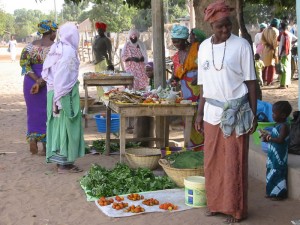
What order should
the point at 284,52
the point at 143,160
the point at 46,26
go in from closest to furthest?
the point at 143,160 → the point at 46,26 → the point at 284,52

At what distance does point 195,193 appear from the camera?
5223 millimetres

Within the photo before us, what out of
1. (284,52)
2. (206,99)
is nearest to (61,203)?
(206,99)

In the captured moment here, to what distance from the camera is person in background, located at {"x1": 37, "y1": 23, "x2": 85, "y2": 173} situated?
6551 mm

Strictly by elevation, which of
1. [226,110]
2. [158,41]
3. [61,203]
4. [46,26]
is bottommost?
[61,203]

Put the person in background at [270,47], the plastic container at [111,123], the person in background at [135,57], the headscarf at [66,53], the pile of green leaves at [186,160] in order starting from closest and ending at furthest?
the pile of green leaves at [186,160], the headscarf at [66,53], the plastic container at [111,123], the person in background at [135,57], the person in background at [270,47]

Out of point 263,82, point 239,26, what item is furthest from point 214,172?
point 263,82

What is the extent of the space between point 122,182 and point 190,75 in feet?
6.28

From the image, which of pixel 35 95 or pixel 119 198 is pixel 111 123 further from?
pixel 119 198

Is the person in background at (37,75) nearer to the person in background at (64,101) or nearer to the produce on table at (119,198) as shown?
the person in background at (64,101)

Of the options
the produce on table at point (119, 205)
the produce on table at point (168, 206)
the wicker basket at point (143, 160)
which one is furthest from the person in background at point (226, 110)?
the wicker basket at point (143, 160)

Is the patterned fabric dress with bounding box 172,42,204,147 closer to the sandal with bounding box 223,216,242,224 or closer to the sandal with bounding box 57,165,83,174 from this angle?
the sandal with bounding box 57,165,83,174

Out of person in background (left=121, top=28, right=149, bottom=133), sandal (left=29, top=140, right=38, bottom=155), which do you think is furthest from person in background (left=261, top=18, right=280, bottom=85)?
sandal (left=29, top=140, right=38, bottom=155)

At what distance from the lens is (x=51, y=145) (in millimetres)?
6926

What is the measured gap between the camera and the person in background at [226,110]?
4539 millimetres
